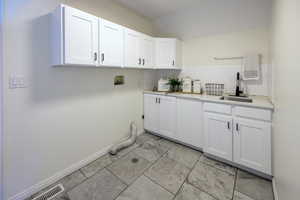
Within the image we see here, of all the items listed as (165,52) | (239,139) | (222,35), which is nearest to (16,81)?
(165,52)

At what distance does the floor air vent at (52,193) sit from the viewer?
1.60 metres

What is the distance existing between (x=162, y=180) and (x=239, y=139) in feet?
3.88

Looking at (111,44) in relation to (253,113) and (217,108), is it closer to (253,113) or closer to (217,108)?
(217,108)

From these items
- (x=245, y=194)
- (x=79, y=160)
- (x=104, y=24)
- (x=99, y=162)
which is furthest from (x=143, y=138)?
(x=104, y=24)

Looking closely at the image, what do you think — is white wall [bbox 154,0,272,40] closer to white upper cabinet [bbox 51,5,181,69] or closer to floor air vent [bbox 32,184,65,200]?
white upper cabinet [bbox 51,5,181,69]

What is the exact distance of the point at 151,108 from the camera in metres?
3.11

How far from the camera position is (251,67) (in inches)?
91.4

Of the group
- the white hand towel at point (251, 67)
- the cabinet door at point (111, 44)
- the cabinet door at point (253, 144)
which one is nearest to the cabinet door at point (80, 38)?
the cabinet door at point (111, 44)

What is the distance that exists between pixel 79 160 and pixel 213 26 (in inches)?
129

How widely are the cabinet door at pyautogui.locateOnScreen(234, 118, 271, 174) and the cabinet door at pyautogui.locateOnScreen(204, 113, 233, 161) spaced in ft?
0.30

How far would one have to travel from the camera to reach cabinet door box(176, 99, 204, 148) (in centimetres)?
242

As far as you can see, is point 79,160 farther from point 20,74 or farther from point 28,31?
point 28,31

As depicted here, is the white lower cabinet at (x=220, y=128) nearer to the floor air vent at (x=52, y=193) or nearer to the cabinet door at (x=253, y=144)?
the cabinet door at (x=253, y=144)

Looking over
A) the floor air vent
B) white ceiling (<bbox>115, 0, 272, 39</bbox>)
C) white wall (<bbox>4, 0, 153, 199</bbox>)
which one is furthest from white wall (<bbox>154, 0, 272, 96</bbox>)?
the floor air vent
